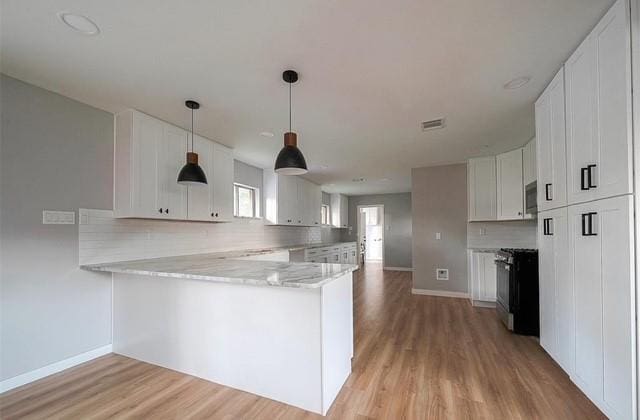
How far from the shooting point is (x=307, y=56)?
187cm

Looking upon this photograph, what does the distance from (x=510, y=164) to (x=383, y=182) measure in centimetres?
→ 281

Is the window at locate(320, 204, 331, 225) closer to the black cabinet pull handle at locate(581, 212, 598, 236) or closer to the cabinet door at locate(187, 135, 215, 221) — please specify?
the cabinet door at locate(187, 135, 215, 221)

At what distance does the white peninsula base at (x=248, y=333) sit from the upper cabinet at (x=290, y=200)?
2773mm

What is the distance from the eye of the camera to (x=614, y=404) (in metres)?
1.52

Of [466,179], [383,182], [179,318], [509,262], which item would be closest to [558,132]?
[509,262]

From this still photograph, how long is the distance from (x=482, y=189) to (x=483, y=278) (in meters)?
1.45

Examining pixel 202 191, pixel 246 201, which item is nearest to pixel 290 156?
pixel 202 191

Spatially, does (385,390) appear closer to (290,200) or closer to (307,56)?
(307,56)

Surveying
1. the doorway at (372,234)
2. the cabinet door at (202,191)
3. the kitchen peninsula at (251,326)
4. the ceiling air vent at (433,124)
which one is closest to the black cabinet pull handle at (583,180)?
the ceiling air vent at (433,124)

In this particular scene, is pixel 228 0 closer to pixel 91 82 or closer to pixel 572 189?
pixel 91 82

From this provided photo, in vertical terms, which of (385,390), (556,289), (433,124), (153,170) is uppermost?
(433,124)

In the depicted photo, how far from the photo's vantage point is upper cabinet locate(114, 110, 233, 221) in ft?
Result: 8.86

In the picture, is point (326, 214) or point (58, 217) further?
point (326, 214)

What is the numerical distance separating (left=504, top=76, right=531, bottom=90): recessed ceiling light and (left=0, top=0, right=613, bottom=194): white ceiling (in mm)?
50
